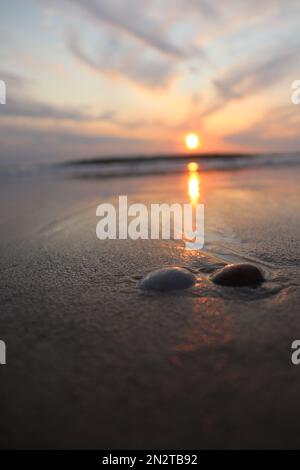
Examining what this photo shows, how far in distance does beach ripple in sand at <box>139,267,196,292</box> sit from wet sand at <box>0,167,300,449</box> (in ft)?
0.26

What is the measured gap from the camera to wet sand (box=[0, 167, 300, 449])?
1352 mm

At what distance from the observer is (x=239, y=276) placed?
265cm

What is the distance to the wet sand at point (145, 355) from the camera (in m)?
1.35

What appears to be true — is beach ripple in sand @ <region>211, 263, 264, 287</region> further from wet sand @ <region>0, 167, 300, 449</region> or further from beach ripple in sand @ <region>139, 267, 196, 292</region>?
beach ripple in sand @ <region>139, 267, 196, 292</region>

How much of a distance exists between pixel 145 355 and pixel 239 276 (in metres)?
1.16

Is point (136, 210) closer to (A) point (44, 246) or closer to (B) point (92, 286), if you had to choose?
(A) point (44, 246)

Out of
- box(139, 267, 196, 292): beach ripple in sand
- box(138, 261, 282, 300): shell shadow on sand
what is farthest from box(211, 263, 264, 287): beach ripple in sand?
box(139, 267, 196, 292): beach ripple in sand

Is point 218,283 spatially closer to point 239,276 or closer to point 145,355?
point 239,276

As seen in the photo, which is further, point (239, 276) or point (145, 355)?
point (239, 276)

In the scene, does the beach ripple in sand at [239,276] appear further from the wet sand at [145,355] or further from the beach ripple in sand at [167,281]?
the beach ripple in sand at [167,281]

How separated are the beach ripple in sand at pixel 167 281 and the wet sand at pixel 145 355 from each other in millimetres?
81

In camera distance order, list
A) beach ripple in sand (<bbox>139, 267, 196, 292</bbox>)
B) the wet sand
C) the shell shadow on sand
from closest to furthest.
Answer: the wet sand < the shell shadow on sand < beach ripple in sand (<bbox>139, 267, 196, 292</bbox>)

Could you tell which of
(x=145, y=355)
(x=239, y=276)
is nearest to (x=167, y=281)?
(x=239, y=276)
